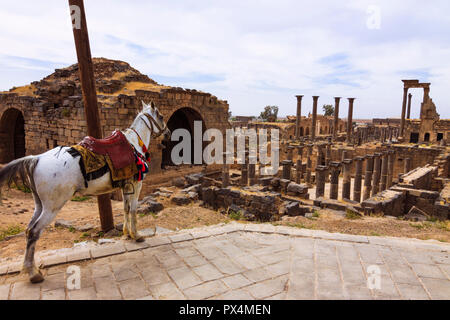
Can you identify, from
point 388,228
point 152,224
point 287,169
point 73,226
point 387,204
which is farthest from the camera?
→ point 287,169

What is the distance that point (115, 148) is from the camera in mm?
4375

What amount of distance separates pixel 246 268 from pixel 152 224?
3793 millimetres

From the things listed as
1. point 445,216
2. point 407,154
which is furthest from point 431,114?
point 445,216

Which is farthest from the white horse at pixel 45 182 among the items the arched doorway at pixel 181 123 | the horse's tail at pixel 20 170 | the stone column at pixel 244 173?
the stone column at pixel 244 173

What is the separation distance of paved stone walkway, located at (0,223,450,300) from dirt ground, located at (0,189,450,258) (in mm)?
1330

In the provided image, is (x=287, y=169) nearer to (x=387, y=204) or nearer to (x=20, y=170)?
(x=387, y=204)

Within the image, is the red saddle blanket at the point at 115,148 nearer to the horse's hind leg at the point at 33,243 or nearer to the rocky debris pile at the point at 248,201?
the horse's hind leg at the point at 33,243

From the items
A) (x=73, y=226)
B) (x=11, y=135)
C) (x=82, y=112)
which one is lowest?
(x=73, y=226)

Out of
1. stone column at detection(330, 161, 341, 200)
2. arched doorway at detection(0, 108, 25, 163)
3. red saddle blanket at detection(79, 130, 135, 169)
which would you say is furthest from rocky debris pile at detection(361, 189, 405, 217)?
arched doorway at detection(0, 108, 25, 163)

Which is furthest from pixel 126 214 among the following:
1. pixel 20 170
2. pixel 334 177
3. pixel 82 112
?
pixel 334 177

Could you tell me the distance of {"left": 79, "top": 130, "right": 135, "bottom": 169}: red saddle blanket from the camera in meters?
4.16

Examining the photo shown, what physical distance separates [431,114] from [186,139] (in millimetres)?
38579

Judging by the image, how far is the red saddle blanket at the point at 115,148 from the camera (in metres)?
4.16
